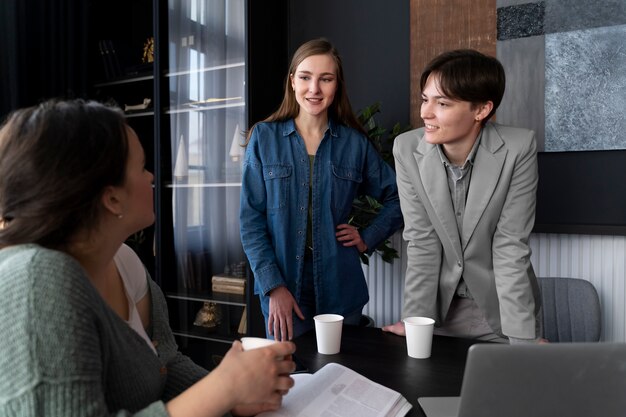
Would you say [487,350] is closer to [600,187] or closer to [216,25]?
[600,187]

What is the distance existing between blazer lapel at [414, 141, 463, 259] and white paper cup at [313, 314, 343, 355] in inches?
20.8

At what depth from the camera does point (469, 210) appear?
154cm

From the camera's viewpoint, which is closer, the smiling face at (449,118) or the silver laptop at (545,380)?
the silver laptop at (545,380)

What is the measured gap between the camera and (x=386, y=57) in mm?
2938

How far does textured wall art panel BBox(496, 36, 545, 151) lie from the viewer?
→ 8.17 feet

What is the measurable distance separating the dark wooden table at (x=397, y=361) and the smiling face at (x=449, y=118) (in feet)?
2.14

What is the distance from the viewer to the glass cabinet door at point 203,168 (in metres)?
3.13

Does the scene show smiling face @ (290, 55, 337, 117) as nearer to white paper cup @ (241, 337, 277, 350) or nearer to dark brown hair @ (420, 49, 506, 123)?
dark brown hair @ (420, 49, 506, 123)

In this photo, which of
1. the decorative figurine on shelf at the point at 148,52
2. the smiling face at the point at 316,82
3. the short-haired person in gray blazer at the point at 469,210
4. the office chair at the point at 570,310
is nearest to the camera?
the short-haired person in gray blazer at the point at 469,210

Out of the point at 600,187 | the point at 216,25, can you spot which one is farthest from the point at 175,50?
the point at 600,187

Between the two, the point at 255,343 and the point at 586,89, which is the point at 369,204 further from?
the point at 255,343

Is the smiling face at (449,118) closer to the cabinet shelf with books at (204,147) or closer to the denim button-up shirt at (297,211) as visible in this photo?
the denim button-up shirt at (297,211)

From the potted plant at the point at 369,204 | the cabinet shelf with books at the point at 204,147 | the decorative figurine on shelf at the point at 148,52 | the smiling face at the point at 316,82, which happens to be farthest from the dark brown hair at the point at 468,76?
the decorative figurine on shelf at the point at 148,52

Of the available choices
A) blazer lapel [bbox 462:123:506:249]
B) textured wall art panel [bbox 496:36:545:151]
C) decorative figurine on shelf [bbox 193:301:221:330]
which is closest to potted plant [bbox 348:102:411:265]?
textured wall art panel [bbox 496:36:545:151]
